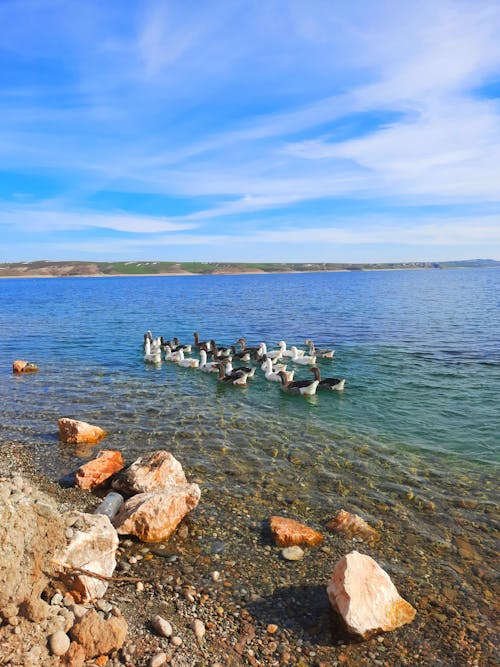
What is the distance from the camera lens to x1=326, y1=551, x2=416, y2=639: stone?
596 centimetres

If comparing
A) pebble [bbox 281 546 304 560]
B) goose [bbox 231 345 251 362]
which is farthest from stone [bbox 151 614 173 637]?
goose [bbox 231 345 251 362]

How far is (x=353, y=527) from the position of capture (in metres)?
8.69

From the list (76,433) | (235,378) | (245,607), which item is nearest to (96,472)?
(76,433)

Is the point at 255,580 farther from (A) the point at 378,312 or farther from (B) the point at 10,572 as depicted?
(A) the point at 378,312

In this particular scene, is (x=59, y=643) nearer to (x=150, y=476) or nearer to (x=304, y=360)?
(x=150, y=476)

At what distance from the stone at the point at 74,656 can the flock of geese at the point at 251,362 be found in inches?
556

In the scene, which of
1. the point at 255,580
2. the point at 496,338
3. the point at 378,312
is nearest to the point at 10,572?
the point at 255,580

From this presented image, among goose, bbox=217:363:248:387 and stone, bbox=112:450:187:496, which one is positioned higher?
Result: stone, bbox=112:450:187:496

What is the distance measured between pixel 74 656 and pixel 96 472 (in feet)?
17.5

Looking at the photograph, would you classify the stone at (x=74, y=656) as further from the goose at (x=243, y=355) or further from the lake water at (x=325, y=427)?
the goose at (x=243, y=355)

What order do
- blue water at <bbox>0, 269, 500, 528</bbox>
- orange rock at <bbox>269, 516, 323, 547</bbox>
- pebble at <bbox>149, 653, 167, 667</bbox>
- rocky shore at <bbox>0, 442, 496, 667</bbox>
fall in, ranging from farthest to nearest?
blue water at <bbox>0, 269, 500, 528</bbox>
orange rock at <bbox>269, 516, 323, 547</bbox>
rocky shore at <bbox>0, 442, 496, 667</bbox>
pebble at <bbox>149, 653, 167, 667</bbox>

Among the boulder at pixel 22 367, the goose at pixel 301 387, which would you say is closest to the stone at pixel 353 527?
the goose at pixel 301 387

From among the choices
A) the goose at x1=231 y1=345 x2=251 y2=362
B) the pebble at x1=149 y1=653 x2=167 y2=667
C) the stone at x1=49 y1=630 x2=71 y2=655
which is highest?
the stone at x1=49 y1=630 x2=71 y2=655

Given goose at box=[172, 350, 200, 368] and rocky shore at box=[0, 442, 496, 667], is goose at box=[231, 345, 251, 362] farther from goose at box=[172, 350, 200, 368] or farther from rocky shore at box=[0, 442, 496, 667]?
rocky shore at box=[0, 442, 496, 667]
